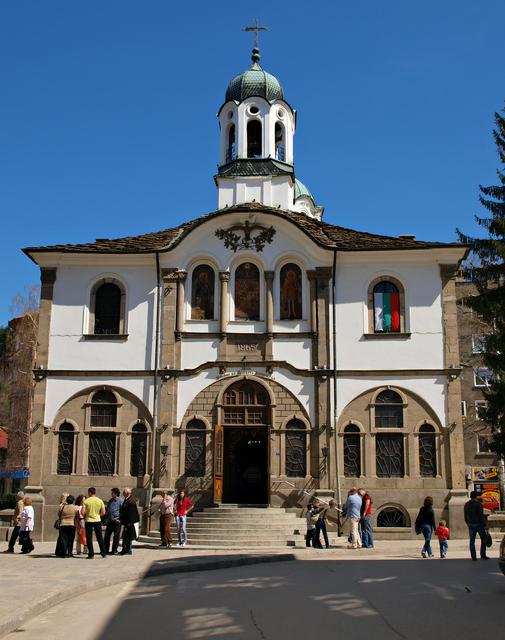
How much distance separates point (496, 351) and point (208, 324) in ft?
30.2

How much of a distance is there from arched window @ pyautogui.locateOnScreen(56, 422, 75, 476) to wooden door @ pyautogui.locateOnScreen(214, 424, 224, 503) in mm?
4675

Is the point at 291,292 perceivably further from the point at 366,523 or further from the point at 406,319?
the point at 366,523

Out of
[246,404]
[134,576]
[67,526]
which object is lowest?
[134,576]

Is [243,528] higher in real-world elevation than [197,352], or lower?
lower

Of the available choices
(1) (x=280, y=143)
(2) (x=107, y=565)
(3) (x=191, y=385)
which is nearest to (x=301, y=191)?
(1) (x=280, y=143)

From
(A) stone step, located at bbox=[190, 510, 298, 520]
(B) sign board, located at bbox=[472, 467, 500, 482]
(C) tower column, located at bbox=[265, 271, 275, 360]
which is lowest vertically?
(A) stone step, located at bbox=[190, 510, 298, 520]

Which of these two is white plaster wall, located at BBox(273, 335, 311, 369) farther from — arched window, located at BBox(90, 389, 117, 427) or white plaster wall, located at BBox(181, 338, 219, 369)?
arched window, located at BBox(90, 389, 117, 427)

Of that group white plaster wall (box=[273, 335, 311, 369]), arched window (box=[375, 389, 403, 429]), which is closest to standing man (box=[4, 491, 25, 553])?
white plaster wall (box=[273, 335, 311, 369])

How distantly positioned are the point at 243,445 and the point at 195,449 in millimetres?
1763

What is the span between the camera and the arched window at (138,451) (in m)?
24.5

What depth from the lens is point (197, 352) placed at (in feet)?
82.7

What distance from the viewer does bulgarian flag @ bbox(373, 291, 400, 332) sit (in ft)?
82.0

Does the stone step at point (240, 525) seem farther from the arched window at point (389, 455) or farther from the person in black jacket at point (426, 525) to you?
the person in black jacket at point (426, 525)

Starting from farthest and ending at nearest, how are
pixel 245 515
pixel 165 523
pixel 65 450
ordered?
pixel 65 450
pixel 245 515
pixel 165 523
